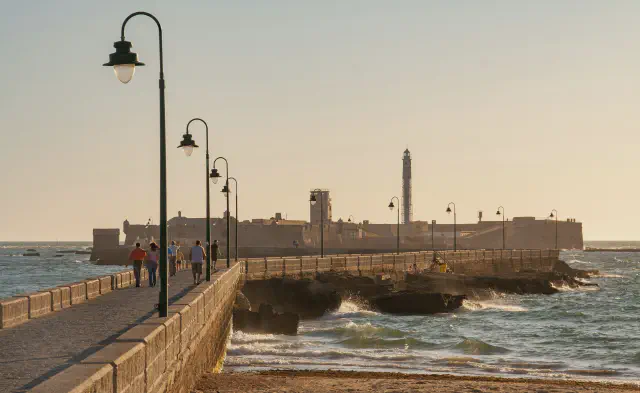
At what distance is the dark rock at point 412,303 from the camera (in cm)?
5284

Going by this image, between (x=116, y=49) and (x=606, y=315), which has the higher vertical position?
(x=116, y=49)

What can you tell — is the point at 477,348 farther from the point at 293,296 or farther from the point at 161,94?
the point at 161,94

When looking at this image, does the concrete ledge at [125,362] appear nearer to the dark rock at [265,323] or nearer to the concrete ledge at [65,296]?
the concrete ledge at [65,296]

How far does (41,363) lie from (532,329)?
36.9m

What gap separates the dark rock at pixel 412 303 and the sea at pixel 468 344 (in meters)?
0.70

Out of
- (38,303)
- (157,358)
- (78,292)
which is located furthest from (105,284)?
(157,358)

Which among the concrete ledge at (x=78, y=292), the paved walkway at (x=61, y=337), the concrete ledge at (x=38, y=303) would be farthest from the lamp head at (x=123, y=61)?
the concrete ledge at (x=78, y=292)

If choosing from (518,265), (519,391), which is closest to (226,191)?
(519,391)

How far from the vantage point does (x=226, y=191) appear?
42844mm

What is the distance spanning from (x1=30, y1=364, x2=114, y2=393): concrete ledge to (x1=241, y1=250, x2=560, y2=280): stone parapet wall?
41.8m

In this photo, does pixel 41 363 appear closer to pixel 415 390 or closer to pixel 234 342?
pixel 415 390

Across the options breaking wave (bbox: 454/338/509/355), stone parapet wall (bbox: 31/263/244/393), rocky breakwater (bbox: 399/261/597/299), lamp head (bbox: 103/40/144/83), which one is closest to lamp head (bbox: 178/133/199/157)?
stone parapet wall (bbox: 31/263/244/393)

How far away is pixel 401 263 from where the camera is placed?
74.2m

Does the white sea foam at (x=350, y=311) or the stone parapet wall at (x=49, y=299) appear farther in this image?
the white sea foam at (x=350, y=311)
